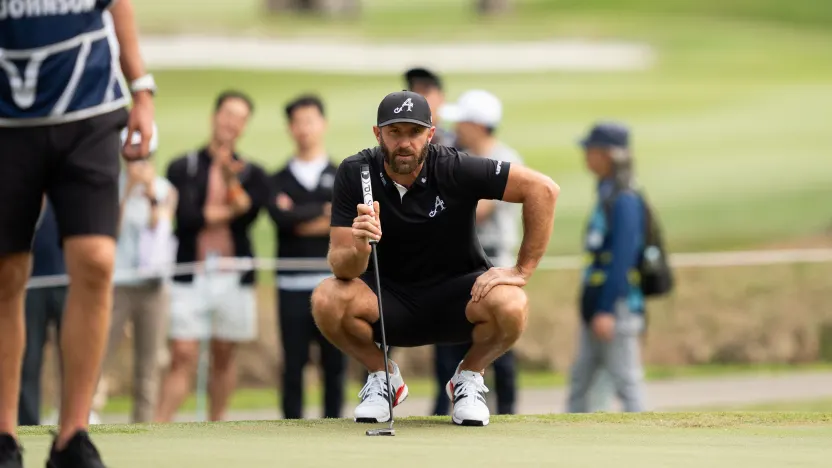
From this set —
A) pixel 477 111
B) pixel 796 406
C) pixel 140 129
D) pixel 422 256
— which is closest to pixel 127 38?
pixel 140 129

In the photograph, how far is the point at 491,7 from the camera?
28.5 m

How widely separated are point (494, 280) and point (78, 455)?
92.4 inches

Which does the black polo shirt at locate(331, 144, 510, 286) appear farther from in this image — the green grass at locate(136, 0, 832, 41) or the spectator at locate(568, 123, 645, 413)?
the green grass at locate(136, 0, 832, 41)

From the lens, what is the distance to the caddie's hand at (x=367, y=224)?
7.13 m

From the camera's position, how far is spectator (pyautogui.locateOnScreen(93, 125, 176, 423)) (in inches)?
454

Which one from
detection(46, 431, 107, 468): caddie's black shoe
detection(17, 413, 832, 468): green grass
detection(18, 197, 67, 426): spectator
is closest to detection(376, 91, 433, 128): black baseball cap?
detection(17, 413, 832, 468): green grass

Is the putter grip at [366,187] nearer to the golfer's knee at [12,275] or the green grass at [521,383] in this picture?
the golfer's knee at [12,275]

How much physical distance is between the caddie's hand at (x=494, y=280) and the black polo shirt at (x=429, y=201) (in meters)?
0.21

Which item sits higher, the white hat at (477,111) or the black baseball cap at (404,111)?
the white hat at (477,111)

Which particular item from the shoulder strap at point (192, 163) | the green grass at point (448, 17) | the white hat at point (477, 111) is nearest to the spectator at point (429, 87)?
the white hat at point (477, 111)

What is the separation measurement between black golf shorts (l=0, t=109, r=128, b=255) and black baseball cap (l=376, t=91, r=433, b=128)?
1.61 m

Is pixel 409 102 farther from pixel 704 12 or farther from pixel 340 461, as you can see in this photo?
pixel 704 12

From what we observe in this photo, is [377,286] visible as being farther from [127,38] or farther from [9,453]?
[9,453]

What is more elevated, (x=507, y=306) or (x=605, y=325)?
(x=605, y=325)
